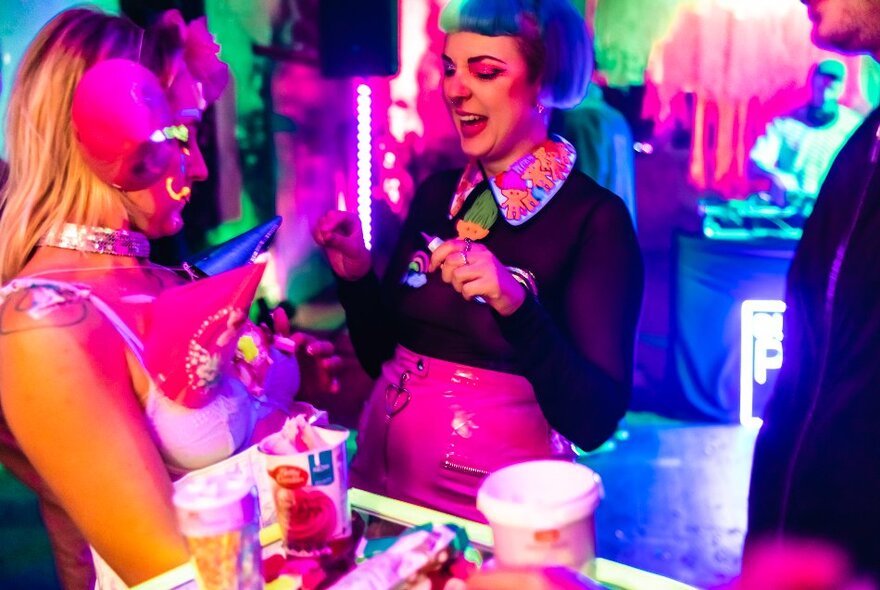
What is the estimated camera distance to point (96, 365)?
4.27 feet

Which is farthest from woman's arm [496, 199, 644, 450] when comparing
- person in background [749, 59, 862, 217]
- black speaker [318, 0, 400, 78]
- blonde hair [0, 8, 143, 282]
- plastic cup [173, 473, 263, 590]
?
person in background [749, 59, 862, 217]

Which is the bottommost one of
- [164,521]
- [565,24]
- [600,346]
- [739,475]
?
[739,475]

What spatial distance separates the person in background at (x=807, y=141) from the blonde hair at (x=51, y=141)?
4.44 m

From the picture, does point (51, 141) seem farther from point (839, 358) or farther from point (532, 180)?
point (839, 358)

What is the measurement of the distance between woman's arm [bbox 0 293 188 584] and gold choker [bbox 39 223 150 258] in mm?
156

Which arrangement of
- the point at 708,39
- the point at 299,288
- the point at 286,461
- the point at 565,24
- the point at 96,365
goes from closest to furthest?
the point at 286,461
the point at 96,365
the point at 565,24
the point at 299,288
the point at 708,39

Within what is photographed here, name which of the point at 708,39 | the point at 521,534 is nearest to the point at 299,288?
the point at 708,39

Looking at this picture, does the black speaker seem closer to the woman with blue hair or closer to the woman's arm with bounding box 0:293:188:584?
the woman with blue hair

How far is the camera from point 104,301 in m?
1.39

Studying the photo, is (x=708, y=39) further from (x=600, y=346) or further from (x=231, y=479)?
(x=231, y=479)

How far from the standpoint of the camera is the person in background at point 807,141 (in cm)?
484

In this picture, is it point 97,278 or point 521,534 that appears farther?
point 97,278

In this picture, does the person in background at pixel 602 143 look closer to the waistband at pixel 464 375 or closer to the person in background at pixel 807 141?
the person in background at pixel 807 141

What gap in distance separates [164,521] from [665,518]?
300 cm
